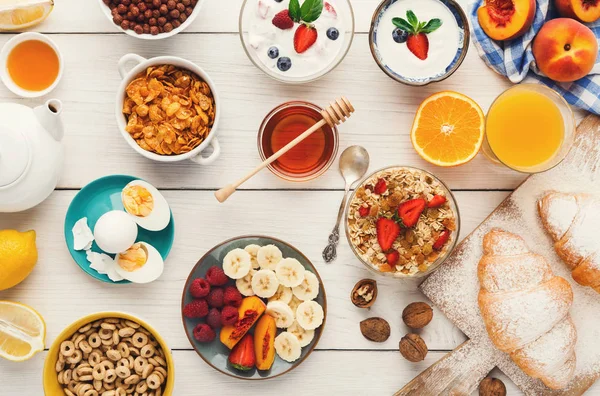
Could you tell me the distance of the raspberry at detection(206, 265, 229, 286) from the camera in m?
1.50

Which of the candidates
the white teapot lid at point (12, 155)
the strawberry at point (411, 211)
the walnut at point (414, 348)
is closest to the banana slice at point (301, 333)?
the walnut at point (414, 348)

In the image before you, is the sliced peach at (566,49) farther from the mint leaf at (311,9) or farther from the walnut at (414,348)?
the walnut at (414,348)

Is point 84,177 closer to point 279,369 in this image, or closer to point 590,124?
point 279,369

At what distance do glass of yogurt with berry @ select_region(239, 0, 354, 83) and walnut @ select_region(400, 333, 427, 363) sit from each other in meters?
0.70

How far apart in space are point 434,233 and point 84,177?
35.4 inches

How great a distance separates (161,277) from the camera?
1582mm

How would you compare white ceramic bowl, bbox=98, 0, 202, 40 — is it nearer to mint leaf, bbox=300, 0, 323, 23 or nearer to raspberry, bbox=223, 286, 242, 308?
mint leaf, bbox=300, 0, 323, 23

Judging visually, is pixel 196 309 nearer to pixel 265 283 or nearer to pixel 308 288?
pixel 265 283

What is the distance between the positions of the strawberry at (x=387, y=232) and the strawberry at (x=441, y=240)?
0.10 metres

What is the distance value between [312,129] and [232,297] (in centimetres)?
45

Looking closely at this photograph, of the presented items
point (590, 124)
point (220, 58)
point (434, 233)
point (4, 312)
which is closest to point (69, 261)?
point (4, 312)

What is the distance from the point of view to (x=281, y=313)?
1521 millimetres

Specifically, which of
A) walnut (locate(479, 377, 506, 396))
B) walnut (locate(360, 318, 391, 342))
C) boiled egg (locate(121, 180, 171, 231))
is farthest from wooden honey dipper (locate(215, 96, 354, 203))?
walnut (locate(479, 377, 506, 396))

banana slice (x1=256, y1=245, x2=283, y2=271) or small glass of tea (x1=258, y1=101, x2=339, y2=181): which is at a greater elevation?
small glass of tea (x1=258, y1=101, x2=339, y2=181)
